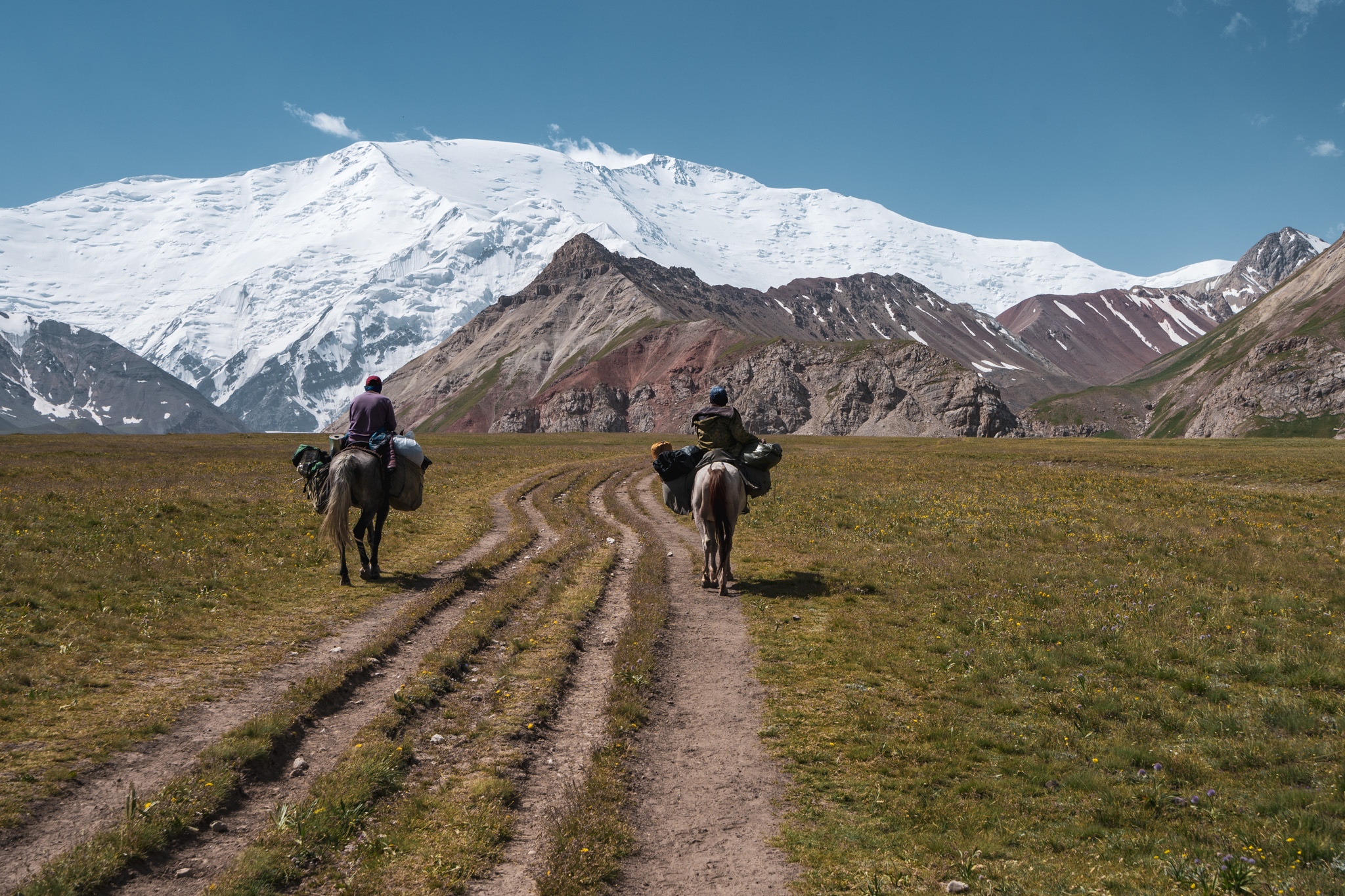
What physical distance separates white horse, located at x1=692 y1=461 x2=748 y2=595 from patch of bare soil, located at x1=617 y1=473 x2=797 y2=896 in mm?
3651

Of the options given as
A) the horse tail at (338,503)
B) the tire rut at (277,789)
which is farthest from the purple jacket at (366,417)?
the tire rut at (277,789)

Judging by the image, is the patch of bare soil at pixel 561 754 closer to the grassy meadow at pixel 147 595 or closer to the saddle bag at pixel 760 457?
the grassy meadow at pixel 147 595

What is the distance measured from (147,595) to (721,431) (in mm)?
13353

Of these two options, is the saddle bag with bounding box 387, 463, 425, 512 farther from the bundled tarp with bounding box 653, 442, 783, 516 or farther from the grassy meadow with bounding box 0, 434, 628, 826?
the bundled tarp with bounding box 653, 442, 783, 516

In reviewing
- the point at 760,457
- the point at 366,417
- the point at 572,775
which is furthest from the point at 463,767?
the point at 760,457

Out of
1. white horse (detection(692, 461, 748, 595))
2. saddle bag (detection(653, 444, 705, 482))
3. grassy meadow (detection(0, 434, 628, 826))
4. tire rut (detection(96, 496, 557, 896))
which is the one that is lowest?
tire rut (detection(96, 496, 557, 896))

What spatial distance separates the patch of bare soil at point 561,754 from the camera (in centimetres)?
672

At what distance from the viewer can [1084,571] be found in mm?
19188

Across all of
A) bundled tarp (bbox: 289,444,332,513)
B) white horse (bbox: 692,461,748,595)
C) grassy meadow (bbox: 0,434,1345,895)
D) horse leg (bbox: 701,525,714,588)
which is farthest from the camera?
horse leg (bbox: 701,525,714,588)

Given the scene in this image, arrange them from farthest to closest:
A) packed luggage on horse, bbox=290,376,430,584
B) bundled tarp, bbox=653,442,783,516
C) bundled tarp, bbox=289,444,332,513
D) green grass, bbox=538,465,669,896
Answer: bundled tarp, bbox=653,442,783,516 < bundled tarp, bbox=289,444,332,513 < packed luggage on horse, bbox=290,376,430,584 < green grass, bbox=538,465,669,896

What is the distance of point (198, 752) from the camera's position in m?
8.59

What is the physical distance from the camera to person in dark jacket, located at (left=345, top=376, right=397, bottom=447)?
18.0 metres

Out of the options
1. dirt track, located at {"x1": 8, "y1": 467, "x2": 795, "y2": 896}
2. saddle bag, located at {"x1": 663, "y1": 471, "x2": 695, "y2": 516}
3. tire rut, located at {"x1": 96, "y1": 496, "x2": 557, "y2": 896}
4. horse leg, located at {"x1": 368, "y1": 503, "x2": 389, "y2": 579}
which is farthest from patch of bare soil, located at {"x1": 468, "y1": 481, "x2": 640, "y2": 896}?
horse leg, located at {"x1": 368, "y1": 503, "x2": 389, "y2": 579}

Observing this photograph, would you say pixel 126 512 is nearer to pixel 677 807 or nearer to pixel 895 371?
pixel 677 807
